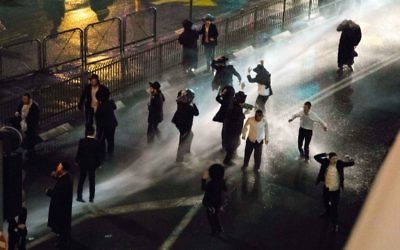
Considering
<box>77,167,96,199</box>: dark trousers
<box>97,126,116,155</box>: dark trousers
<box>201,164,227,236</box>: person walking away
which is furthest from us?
<box>97,126,116,155</box>: dark trousers

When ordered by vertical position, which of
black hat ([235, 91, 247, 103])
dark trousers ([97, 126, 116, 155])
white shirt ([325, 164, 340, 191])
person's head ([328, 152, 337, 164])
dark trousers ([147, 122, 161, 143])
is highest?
black hat ([235, 91, 247, 103])

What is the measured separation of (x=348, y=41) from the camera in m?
17.9

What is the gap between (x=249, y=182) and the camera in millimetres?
11641

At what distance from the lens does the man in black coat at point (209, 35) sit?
17.0 m

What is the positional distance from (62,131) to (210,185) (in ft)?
17.8

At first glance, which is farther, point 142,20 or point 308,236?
point 142,20

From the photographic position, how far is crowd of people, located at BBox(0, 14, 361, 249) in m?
8.84

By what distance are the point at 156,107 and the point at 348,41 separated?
7.36 m

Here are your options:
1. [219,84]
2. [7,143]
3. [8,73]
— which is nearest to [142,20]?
[8,73]

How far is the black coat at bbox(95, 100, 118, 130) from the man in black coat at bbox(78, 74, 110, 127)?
214mm

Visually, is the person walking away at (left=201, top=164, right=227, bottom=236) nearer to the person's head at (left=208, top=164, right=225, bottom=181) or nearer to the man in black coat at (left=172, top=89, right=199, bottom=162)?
the person's head at (left=208, top=164, right=225, bottom=181)

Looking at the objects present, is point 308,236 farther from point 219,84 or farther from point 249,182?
point 219,84

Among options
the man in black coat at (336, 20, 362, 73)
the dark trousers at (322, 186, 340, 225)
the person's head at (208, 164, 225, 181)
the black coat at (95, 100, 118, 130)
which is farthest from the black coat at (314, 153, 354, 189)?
the man in black coat at (336, 20, 362, 73)

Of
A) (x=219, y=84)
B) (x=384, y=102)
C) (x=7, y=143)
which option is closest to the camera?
(x=7, y=143)
